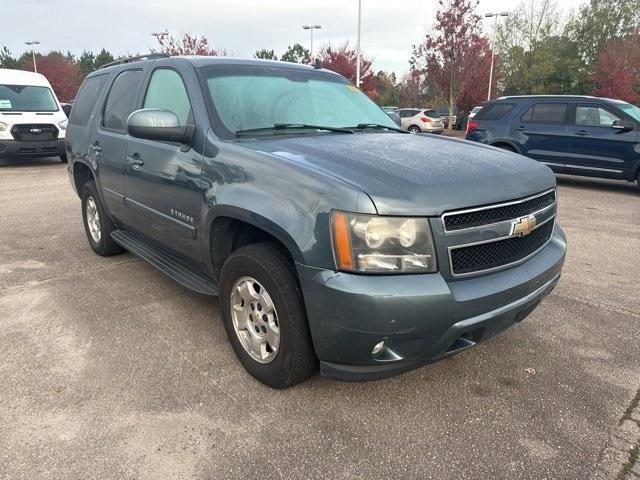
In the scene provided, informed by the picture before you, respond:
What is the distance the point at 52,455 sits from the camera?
2.23m

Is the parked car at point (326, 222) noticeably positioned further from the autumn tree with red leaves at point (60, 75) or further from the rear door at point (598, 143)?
the autumn tree with red leaves at point (60, 75)

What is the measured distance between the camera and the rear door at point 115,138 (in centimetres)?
405

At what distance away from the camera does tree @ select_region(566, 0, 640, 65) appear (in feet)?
129

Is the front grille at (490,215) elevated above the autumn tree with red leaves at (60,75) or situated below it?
below

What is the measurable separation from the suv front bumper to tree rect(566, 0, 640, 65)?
44239mm

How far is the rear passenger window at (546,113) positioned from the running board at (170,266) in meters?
8.69

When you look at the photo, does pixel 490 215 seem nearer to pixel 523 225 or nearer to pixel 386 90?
pixel 523 225

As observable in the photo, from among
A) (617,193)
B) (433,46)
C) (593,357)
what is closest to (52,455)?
(593,357)

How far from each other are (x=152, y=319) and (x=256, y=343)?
1216mm

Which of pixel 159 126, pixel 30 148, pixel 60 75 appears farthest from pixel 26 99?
pixel 60 75

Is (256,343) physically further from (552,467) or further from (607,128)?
(607,128)

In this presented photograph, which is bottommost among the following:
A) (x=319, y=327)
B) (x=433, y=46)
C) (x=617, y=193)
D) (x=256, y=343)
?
(x=617, y=193)

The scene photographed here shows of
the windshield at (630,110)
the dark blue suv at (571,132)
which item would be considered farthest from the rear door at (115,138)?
the windshield at (630,110)

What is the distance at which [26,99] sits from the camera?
12.3 m
